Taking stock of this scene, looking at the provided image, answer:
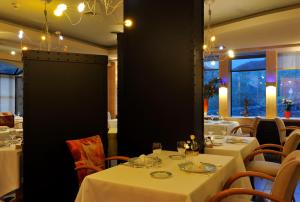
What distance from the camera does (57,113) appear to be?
3.32 metres

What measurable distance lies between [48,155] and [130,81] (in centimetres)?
128

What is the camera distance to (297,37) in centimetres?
766

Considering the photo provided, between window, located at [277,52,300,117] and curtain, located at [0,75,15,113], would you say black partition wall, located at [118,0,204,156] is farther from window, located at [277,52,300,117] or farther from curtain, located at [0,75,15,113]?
curtain, located at [0,75,15,113]

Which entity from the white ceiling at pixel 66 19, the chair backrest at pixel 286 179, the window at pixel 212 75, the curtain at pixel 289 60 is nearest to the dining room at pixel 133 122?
the chair backrest at pixel 286 179

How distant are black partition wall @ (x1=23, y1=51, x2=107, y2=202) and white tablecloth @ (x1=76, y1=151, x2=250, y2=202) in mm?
1223

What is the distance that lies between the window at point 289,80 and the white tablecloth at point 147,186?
26.3 ft

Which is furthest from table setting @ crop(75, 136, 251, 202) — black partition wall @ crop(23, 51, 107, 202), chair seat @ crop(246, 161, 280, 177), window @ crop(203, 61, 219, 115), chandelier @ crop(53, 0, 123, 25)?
window @ crop(203, 61, 219, 115)

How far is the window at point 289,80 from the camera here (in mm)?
9289

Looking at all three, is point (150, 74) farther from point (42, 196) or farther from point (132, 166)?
point (42, 196)

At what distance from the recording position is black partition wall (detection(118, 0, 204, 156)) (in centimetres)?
320

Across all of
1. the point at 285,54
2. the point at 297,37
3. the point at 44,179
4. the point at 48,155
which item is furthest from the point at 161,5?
the point at 285,54

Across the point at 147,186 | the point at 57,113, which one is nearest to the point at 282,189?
the point at 147,186

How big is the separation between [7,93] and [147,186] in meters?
12.0

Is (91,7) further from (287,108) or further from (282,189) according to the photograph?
(287,108)
